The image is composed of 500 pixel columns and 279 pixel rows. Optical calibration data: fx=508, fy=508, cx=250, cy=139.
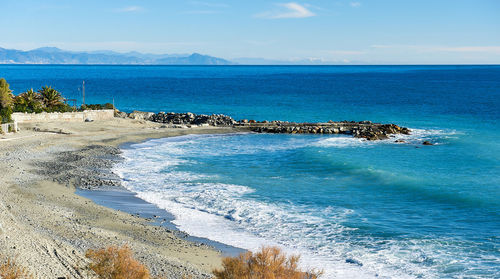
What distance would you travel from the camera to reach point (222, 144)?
46469mm

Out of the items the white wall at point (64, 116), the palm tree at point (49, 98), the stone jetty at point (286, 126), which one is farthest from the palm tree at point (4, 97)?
Answer: the stone jetty at point (286, 126)

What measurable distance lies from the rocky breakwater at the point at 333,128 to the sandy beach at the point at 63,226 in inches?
887

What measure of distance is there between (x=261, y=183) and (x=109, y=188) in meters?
8.76

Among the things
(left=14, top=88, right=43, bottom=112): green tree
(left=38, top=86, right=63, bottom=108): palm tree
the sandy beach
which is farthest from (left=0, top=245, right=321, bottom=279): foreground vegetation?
(left=38, top=86, right=63, bottom=108): palm tree

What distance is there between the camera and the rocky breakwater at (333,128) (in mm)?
53109

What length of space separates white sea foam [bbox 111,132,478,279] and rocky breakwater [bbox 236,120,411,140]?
23341mm

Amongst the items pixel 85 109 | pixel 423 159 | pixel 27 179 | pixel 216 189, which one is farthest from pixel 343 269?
pixel 85 109

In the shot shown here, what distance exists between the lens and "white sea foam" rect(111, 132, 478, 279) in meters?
17.9

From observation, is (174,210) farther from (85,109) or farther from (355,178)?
(85,109)

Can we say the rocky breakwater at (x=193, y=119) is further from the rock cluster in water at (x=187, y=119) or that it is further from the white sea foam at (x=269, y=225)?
the white sea foam at (x=269, y=225)

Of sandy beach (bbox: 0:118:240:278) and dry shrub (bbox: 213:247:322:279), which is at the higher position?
dry shrub (bbox: 213:247:322:279)

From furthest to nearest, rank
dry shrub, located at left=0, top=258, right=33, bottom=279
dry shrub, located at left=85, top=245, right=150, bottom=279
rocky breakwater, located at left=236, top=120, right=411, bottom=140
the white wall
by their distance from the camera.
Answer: rocky breakwater, located at left=236, top=120, right=411, bottom=140 → the white wall → dry shrub, located at left=85, top=245, right=150, bottom=279 → dry shrub, located at left=0, top=258, right=33, bottom=279

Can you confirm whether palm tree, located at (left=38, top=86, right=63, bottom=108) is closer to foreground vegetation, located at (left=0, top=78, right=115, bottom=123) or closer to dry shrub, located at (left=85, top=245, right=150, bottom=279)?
foreground vegetation, located at (left=0, top=78, right=115, bottom=123)

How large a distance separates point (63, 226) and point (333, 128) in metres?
40.2
